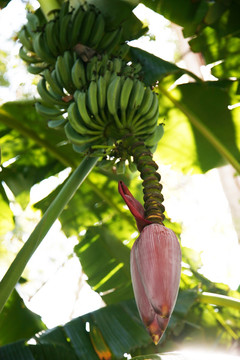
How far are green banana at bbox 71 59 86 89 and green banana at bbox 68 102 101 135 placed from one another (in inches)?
3.1

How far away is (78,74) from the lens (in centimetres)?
126

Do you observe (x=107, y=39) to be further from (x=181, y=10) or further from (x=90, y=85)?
(x=181, y=10)

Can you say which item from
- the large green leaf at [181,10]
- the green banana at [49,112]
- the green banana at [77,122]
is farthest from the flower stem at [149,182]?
the large green leaf at [181,10]

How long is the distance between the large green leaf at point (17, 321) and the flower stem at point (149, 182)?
0.94 m

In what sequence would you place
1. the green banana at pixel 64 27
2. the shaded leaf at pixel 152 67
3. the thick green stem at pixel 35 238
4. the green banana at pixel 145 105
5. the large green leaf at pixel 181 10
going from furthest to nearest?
the large green leaf at pixel 181 10, the shaded leaf at pixel 152 67, the green banana at pixel 64 27, the green banana at pixel 145 105, the thick green stem at pixel 35 238

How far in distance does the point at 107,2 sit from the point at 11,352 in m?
1.06

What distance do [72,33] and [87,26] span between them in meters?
0.05

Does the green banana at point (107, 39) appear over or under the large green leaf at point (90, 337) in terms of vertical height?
over

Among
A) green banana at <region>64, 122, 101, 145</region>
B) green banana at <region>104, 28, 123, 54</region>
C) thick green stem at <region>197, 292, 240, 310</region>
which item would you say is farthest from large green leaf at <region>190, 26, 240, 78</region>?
thick green stem at <region>197, 292, 240, 310</region>

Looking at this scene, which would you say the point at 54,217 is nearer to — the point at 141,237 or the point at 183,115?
the point at 141,237

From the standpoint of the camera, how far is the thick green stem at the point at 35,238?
3.60 ft

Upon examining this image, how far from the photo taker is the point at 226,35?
1.73m

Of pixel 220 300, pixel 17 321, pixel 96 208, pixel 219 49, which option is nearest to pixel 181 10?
pixel 219 49

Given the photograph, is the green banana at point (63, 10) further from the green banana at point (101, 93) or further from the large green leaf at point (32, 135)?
the large green leaf at point (32, 135)
